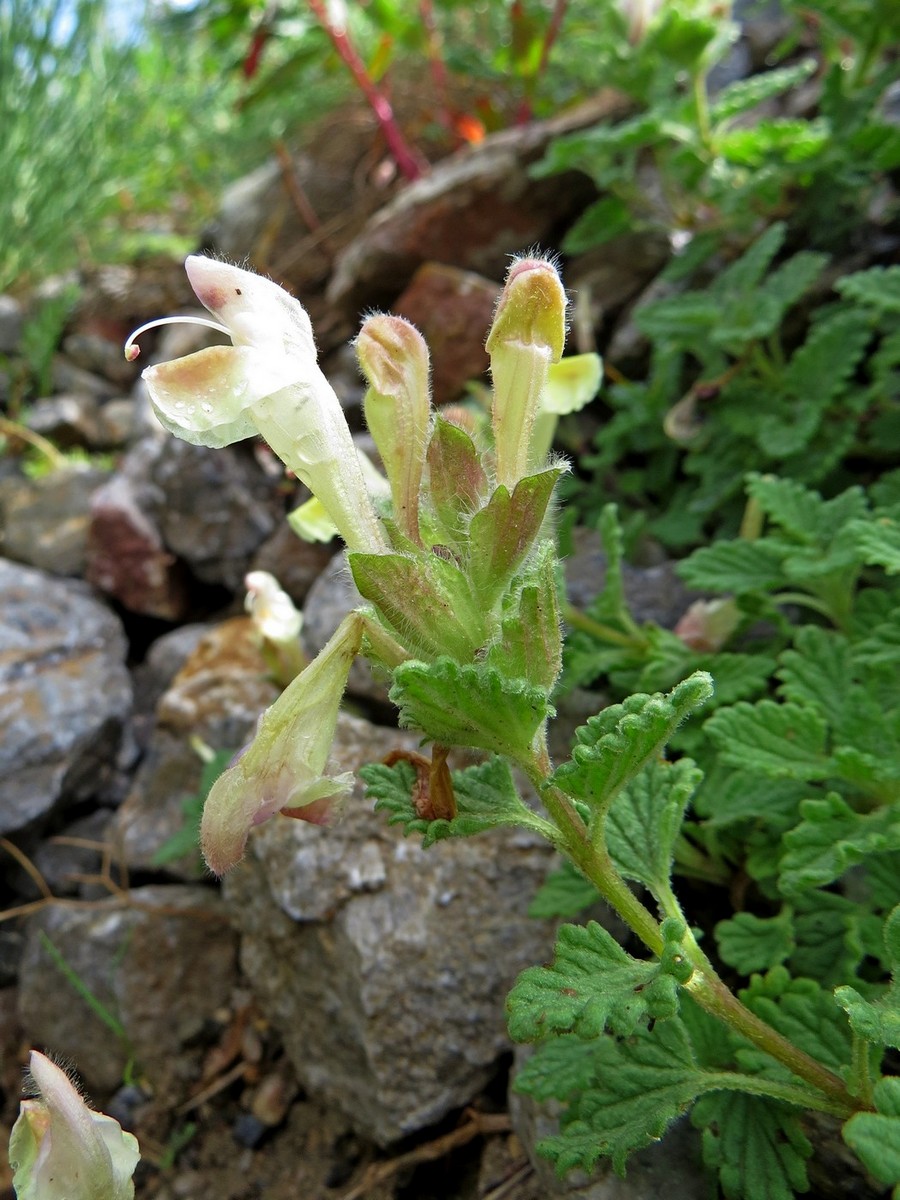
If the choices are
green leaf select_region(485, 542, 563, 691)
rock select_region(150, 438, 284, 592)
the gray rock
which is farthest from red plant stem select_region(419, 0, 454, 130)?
green leaf select_region(485, 542, 563, 691)

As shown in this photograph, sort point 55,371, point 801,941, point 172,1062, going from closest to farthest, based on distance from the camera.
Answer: point 801,941 → point 172,1062 → point 55,371

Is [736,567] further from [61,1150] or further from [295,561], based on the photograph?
[295,561]

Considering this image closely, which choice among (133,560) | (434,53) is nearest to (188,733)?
(133,560)

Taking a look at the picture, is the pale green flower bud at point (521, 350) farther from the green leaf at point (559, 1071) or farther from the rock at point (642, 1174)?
the rock at point (642, 1174)

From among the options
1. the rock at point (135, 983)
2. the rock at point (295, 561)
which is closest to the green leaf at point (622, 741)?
the rock at point (135, 983)

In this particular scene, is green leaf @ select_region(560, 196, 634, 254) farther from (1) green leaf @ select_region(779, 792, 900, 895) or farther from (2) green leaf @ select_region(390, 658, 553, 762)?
(2) green leaf @ select_region(390, 658, 553, 762)

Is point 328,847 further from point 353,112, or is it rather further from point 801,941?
point 353,112

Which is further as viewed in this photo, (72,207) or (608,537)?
(72,207)

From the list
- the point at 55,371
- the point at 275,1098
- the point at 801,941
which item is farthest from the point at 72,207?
the point at 801,941
